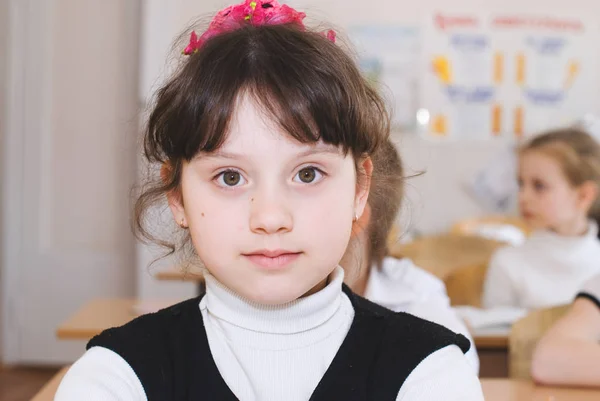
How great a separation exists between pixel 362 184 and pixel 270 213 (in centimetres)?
20

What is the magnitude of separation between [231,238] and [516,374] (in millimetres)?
1133

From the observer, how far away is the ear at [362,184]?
109cm

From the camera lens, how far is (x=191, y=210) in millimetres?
1016

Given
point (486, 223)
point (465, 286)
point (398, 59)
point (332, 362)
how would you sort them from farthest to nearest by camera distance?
point (398, 59) → point (486, 223) → point (465, 286) → point (332, 362)

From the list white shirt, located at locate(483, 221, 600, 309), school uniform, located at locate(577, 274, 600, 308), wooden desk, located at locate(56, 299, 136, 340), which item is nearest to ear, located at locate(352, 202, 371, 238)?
school uniform, located at locate(577, 274, 600, 308)

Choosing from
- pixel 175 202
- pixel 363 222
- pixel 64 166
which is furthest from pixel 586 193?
pixel 64 166

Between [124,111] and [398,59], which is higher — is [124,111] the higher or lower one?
the lower one

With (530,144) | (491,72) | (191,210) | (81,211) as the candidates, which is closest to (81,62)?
(81,211)

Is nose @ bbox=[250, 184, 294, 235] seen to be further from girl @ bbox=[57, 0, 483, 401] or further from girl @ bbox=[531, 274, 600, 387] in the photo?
girl @ bbox=[531, 274, 600, 387]

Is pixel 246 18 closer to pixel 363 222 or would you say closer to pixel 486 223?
pixel 363 222

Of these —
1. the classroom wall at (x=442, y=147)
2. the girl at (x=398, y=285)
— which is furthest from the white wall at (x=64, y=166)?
the girl at (x=398, y=285)

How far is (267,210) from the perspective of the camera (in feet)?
3.08

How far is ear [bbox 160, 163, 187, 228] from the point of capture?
3.56 feet

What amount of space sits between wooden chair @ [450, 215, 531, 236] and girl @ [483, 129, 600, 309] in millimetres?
1366
